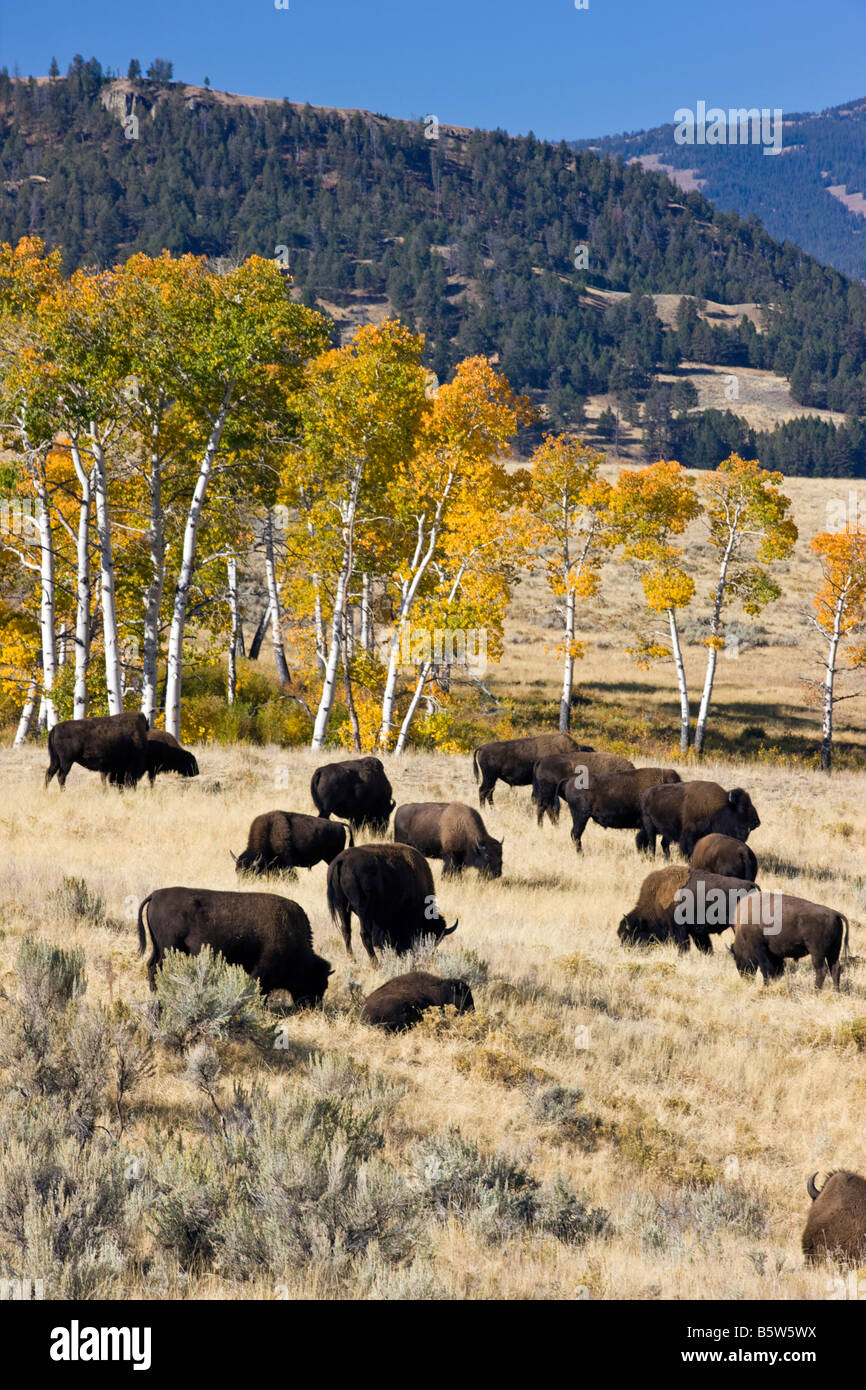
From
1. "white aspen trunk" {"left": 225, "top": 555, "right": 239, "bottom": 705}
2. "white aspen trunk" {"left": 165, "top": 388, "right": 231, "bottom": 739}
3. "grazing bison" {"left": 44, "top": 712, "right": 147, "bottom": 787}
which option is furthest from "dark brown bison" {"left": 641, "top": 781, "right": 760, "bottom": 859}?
"white aspen trunk" {"left": 225, "top": 555, "right": 239, "bottom": 705}

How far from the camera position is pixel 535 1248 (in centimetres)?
642

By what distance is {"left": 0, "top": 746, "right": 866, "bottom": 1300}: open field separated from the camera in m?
6.16

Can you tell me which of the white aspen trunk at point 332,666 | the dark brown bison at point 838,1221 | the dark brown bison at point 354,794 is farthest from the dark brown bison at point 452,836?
the white aspen trunk at point 332,666

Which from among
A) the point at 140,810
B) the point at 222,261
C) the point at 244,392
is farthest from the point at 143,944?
the point at 222,261

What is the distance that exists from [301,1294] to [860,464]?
15726 cm

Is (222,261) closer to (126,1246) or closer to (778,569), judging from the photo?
(126,1246)

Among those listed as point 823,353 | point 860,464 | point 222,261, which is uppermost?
point 823,353

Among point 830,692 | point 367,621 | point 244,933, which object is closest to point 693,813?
point 244,933

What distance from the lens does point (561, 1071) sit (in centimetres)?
936

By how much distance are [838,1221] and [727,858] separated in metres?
7.62

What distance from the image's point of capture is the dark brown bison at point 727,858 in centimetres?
1441

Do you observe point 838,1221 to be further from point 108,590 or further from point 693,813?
point 108,590

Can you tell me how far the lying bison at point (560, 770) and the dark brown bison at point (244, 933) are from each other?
10.2m

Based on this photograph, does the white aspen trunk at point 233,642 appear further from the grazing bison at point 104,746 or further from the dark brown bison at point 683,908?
the dark brown bison at point 683,908
